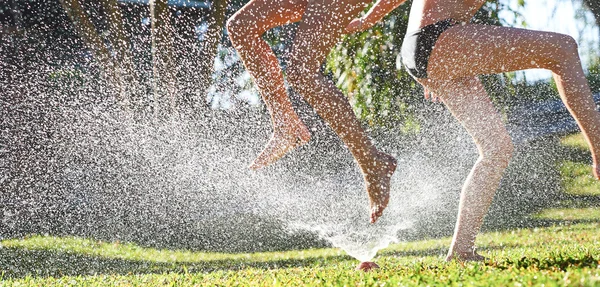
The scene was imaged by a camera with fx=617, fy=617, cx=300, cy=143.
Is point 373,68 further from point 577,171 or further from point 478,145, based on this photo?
point 478,145

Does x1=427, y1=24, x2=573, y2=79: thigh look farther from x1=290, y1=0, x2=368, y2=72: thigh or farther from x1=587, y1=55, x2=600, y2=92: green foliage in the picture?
x1=587, y1=55, x2=600, y2=92: green foliage

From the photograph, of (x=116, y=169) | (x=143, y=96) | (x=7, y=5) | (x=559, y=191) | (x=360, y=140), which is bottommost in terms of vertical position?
(x=559, y=191)

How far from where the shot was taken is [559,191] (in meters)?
8.90

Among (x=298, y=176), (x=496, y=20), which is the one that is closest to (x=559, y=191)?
(x=496, y=20)

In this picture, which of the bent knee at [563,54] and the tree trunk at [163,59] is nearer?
the bent knee at [563,54]

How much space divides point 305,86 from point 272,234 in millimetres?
4825

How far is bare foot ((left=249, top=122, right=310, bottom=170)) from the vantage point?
275cm

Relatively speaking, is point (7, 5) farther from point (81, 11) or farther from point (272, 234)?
point (272, 234)

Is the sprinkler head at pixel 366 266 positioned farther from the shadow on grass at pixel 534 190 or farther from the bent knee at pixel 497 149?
the shadow on grass at pixel 534 190

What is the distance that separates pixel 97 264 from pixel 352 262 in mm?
2417

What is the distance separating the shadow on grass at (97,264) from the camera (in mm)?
4805

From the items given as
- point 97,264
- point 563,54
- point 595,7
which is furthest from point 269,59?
point 595,7

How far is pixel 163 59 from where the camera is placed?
26.2 feet

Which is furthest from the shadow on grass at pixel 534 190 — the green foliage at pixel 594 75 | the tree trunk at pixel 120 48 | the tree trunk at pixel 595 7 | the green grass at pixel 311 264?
the tree trunk at pixel 120 48
